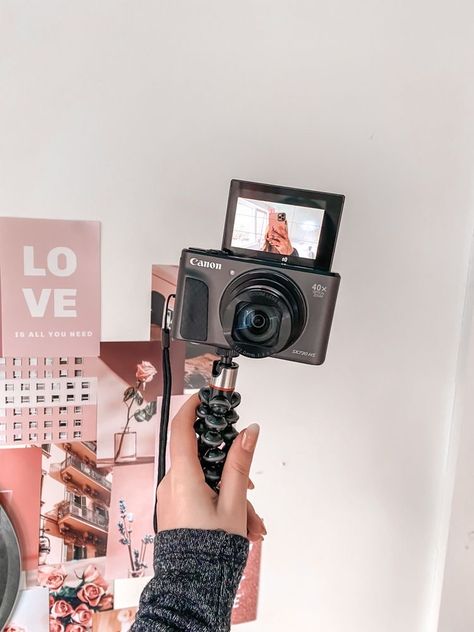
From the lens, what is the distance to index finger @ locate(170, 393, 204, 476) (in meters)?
0.58

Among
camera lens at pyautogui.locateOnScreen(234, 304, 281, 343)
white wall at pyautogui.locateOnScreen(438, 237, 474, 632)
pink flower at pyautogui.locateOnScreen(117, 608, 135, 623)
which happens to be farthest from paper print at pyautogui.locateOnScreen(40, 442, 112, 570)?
white wall at pyautogui.locateOnScreen(438, 237, 474, 632)

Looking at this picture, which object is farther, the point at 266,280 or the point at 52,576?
the point at 52,576

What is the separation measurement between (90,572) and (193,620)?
296 millimetres

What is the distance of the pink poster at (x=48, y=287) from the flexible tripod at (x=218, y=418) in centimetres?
21

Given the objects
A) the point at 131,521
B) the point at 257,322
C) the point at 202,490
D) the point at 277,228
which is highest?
the point at 277,228

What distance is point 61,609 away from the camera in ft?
2.49

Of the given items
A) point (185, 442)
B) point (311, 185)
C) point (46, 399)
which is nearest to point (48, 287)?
point (46, 399)

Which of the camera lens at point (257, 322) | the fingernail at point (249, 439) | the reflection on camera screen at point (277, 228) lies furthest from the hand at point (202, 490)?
the reflection on camera screen at point (277, 228)

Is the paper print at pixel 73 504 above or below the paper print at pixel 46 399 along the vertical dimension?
below

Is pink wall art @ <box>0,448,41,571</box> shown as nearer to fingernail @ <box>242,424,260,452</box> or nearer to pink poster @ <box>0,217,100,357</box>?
pink poster @ <box>0,217,100,357</box>

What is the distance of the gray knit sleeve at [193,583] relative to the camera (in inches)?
20.9

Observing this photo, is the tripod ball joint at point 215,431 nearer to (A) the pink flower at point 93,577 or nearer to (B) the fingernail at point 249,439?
(B) the fingernail at point 249,439

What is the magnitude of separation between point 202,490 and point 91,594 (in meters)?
0.35

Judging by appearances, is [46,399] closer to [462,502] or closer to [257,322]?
[257,322]
